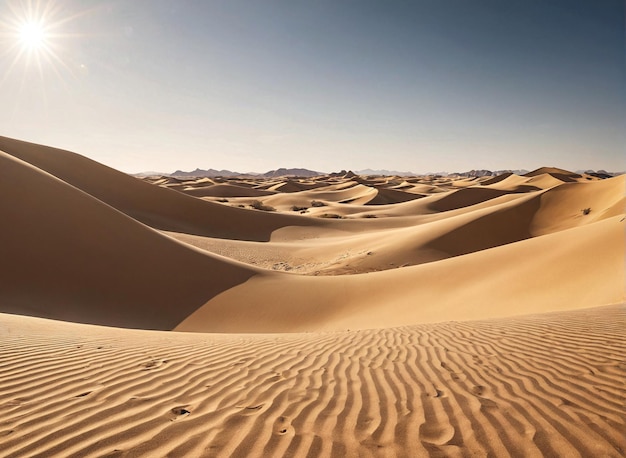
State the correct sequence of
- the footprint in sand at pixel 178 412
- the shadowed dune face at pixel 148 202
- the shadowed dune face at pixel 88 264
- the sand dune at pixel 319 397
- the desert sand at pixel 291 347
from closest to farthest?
1. the sand dune at pixel 319 397
2. the desert sand at pixel 291 347
3. the footprint in sand at pixel 178 412
4. the shadowed dune face at pixel 88 264
5. the shadowed dune face at pixel 148 202

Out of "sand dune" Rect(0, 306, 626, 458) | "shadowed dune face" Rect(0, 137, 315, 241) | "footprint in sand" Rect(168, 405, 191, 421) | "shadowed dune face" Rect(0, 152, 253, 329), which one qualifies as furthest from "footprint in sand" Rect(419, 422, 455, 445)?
"shadowed dune face" Rect(0, 137, 315, 241)

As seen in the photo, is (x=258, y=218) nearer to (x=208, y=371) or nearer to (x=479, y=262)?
(x=479, y=262)

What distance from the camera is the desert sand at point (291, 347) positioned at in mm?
2623

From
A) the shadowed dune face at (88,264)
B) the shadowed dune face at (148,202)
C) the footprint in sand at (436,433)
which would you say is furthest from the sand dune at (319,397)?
the shadowed dune face at (148,202)

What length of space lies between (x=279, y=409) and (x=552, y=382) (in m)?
2.52

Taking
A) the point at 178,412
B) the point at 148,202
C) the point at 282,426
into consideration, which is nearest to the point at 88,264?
the point at 178,412

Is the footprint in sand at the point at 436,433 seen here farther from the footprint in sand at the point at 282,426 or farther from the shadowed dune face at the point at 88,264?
the shadowed dune face at the point at 88,264

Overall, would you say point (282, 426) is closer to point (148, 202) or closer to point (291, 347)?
point (291, 347)

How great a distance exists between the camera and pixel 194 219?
28000mm

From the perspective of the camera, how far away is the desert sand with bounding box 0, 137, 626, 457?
2623 mm

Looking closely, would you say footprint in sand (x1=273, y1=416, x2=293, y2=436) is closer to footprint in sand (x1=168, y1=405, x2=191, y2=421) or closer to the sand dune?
the sand dune

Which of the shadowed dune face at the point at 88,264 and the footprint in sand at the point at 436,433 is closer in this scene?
the footprint in sand at the point at 436,433

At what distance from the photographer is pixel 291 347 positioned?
5.24 m

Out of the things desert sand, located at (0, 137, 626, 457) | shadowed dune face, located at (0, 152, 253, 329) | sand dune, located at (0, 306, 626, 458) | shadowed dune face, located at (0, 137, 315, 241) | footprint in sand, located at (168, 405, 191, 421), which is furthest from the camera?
shadowed dune face, located at (0, 137, 315, 241)
